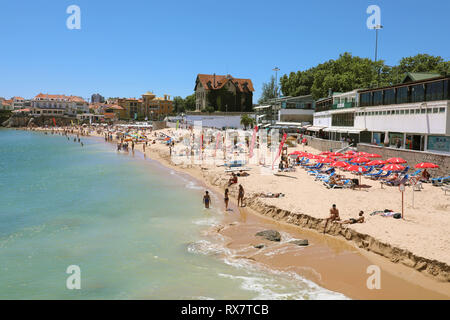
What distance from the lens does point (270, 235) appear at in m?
15.1

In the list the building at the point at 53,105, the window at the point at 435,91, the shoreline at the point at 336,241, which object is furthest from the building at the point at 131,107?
the shoreline at the point at 336,241

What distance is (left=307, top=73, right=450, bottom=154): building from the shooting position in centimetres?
2594

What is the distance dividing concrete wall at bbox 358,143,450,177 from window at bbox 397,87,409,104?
4.70m

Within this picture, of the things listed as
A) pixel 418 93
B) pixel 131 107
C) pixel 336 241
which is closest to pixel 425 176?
pixel 418 93

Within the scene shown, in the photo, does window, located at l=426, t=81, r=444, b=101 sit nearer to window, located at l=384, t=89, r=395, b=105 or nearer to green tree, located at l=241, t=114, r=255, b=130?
window, located at l=384, t=89, r=395, b=105

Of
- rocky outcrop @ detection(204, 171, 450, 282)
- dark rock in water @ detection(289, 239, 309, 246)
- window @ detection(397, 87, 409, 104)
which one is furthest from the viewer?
window @ detection(397, 87, 409, 104)

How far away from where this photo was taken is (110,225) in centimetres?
1831

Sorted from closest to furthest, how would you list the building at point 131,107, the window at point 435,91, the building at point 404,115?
1. the window at point 435,91
2. the building at point 404,115
3. the building at point 131,107

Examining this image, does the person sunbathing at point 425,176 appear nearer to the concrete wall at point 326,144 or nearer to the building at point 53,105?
the concrete wall at point 326,144

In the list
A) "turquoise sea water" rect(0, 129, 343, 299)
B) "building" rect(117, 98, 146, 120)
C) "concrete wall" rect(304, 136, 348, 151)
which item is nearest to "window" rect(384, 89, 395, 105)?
"concrete wall" rect(304, 136, 348, 151)

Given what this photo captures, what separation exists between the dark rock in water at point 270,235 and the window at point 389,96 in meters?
23.8

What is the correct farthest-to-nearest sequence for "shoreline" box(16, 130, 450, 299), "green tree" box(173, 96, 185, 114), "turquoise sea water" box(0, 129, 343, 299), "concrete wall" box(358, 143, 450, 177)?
1. "green tree" box(173, 96, 185, 114)
2. "concrete wall" box(358, 143, 450, 177)
3. "turquoise sea water" box(0, 129, 343, 299)
4. "shoreline" box(16, 130, 450, 299)

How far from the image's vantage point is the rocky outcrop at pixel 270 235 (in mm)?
14934

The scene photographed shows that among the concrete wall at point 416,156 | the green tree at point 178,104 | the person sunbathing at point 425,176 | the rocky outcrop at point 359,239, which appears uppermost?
the green tree at point 178,104
